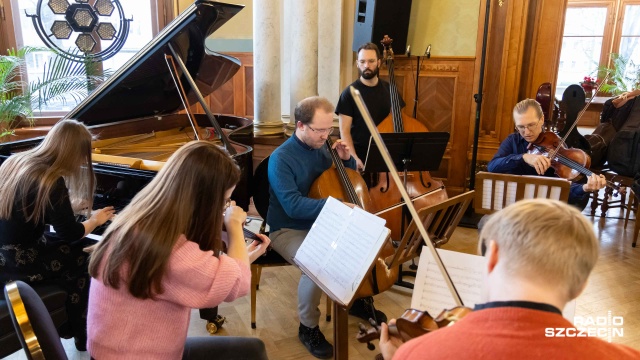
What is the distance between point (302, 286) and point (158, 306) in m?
1.29

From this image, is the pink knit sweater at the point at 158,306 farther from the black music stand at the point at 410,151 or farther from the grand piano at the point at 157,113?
the black music stand at the point at 410,151

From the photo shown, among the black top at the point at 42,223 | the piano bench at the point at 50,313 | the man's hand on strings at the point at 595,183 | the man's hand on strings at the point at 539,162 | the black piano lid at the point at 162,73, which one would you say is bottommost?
the piano bench at the point at 50,313

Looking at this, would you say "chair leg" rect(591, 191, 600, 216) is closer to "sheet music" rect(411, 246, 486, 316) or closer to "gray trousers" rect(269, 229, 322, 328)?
"gray trousers" rect(269, 229, 322, 328)

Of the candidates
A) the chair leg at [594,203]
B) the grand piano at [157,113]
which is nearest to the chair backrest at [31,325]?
the grand piano at [157,113]

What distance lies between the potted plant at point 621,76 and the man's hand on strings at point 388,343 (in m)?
8.53

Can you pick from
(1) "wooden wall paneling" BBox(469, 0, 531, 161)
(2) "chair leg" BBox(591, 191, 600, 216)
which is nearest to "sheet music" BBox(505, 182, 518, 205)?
(1) "wooden wall paneling" BBox(469, 0, 531, 161)

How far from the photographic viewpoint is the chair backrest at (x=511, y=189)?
91.5 inches

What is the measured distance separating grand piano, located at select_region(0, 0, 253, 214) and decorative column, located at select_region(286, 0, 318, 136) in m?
0.99

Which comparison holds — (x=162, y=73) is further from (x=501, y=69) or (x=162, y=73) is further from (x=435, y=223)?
(x=501, y=69)

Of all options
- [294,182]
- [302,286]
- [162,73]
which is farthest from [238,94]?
[302,286]

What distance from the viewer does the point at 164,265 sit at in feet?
4.42

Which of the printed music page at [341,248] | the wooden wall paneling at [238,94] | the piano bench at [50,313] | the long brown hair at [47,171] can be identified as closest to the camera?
the printed music page at [341,248]

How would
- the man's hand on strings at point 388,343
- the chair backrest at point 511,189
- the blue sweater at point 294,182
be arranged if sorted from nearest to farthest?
the man's hand on strings at point 388,343, the chair backrest at point 511,189, the blue sweater at point 294,182

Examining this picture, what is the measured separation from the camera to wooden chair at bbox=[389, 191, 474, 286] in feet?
6.78
